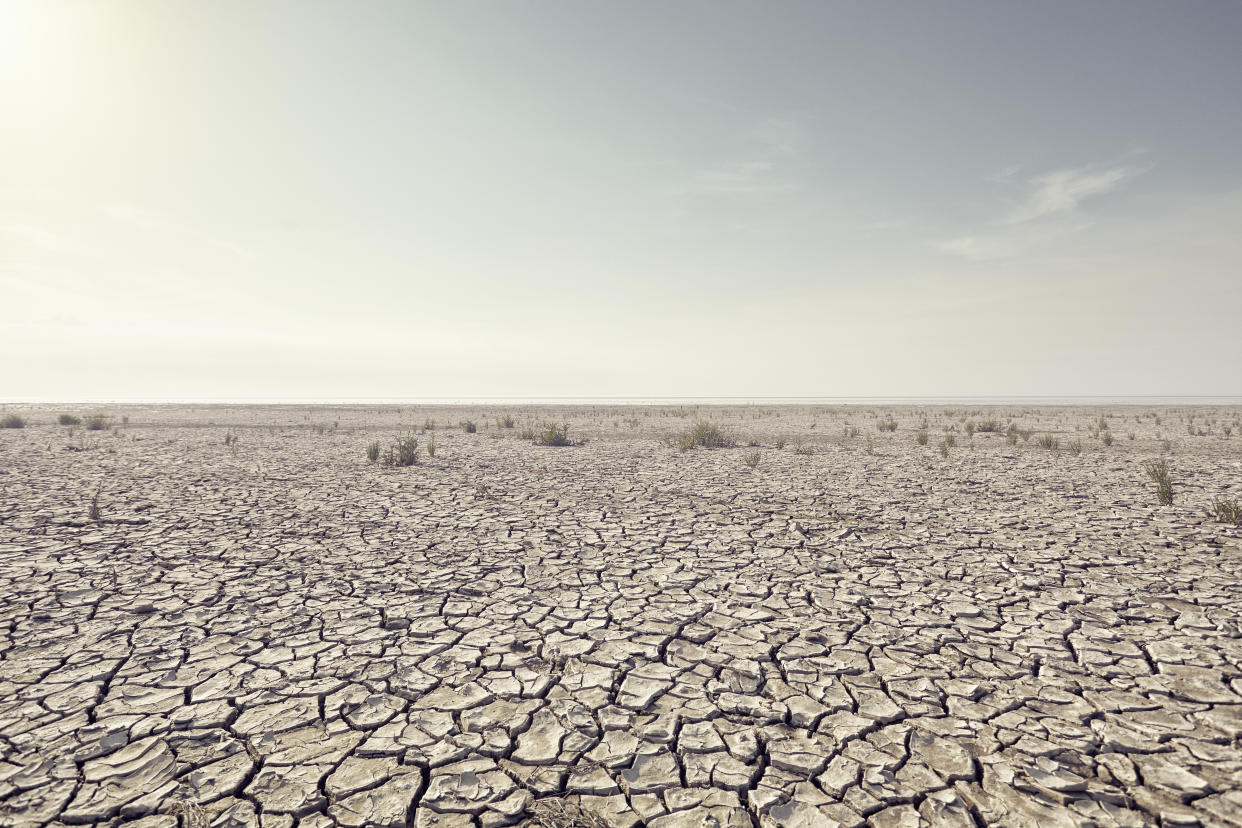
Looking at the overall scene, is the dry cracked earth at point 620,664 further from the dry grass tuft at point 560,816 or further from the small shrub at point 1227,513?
the small shrub at point 1227,513

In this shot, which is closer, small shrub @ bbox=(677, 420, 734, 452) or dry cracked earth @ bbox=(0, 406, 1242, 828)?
dry cracked earth @ bbox=(0, 406, 1242, 828)

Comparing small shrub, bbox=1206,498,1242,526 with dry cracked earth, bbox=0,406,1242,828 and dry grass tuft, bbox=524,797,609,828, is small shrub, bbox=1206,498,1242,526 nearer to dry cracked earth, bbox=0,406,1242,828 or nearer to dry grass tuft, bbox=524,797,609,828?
dry cracked earth, bbox=0,406,1242,828

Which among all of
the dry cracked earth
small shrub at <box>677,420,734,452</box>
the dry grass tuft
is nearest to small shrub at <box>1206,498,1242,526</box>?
the dry cracked earth

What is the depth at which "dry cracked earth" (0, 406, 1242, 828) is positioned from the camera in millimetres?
2250

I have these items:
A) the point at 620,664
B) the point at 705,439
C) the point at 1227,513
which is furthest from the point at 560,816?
the point at 705,439

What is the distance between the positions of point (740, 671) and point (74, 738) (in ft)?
10.3

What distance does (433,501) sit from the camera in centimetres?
793

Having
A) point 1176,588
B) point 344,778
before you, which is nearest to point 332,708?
point 344,778

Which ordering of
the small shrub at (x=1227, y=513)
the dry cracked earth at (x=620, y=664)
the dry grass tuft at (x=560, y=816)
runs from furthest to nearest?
the small shrub at (x=1227, y=513), the dry cracked earth at (x=620, y=664), the dry grass tuft at (x=560, y=816)

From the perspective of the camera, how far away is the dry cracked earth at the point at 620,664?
2.25m

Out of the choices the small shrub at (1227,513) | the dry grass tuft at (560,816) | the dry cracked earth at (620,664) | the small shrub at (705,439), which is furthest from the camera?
the small shrub at (705,439)

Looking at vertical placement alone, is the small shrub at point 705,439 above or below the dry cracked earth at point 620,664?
above

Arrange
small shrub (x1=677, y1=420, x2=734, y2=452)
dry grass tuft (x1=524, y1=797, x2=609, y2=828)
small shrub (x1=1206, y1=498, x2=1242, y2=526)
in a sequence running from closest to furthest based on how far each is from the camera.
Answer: dry grass tuft (x1=524, y1=797, x2=609, y2=828), small shrub (x1=1206, y1=498, x2=1242, y2=526), small shrub (x1=677, y1=420, x2=734, y2=452)

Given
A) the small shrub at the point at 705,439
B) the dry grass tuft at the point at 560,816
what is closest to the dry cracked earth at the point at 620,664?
the dry grass tuft at the point at 560,816
